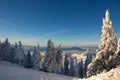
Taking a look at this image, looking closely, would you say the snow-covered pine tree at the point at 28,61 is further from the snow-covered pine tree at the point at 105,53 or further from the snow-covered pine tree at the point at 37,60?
the snow-covered pine tree at the point at 105,53

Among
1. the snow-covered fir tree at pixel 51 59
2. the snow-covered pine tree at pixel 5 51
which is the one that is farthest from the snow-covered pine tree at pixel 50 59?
the snow-covered pine tree at pixel 5 51

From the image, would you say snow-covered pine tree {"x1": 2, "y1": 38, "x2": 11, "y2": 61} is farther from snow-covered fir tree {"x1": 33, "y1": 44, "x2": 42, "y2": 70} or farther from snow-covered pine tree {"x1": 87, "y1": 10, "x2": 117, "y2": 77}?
snow-covered pine tree {"x1": 87, "y1": 10, "x2": 117, "y2": 77}

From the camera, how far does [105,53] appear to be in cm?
3772

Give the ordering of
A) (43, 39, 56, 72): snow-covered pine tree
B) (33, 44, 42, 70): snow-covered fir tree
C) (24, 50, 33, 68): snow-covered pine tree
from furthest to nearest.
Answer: (24, 50, 33, 68): snow-covered pine tree < (33, 44, 42, 70): snow-covered fir tree < (43, 39, 56, 72): snow-covered pine tree

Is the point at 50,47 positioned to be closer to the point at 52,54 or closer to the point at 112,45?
the point at 52,54

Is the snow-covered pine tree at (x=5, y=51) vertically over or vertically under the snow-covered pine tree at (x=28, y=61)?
over

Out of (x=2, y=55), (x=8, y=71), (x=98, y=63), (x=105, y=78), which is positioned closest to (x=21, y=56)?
(x=2, y=55)

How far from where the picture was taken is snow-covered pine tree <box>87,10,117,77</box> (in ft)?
123

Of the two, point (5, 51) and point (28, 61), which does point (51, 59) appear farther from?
point (5, 51)

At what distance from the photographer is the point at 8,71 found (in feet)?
160

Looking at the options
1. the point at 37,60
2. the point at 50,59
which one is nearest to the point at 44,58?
the point at 50,59

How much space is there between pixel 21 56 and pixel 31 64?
1714 cm

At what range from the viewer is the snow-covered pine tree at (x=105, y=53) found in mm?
37406

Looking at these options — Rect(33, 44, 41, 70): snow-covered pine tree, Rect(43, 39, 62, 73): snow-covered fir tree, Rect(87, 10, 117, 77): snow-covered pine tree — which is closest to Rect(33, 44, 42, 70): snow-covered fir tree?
Rect(33, 44, 41, 70): snow-covered pine tree
